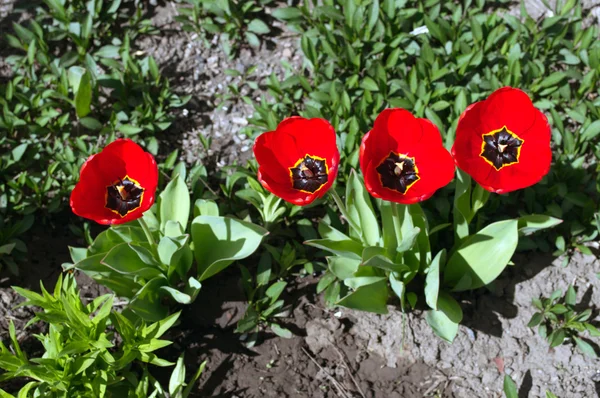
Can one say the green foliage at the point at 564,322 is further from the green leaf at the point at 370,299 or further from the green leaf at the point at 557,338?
the green leaf at the point at 370,299

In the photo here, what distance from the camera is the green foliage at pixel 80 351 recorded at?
9.54ft

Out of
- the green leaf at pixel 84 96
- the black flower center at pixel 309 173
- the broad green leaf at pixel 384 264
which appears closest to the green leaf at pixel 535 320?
the broad green leaf at pixel 384 264

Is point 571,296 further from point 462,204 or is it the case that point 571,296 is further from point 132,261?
point 132,261

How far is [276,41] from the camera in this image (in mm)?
4312

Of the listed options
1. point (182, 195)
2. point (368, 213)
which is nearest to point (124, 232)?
point (182, 195)

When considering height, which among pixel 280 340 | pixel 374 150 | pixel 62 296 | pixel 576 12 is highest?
pixel 374 150

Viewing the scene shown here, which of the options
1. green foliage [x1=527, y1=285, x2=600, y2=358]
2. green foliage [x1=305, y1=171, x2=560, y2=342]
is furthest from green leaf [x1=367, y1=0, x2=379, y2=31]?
green foliage [x1=527, y1=285, x2=600, y2=358]

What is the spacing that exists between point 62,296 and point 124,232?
389mm

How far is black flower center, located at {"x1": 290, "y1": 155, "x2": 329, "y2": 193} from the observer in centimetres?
275

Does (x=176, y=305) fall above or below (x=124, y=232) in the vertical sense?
below

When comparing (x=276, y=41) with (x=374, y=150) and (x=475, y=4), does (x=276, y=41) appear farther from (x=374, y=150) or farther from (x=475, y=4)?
(x=374, y=150)

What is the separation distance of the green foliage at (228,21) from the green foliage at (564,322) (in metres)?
2.29

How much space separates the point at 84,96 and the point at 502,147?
2395mm

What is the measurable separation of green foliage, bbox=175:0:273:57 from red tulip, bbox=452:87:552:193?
1920mm
